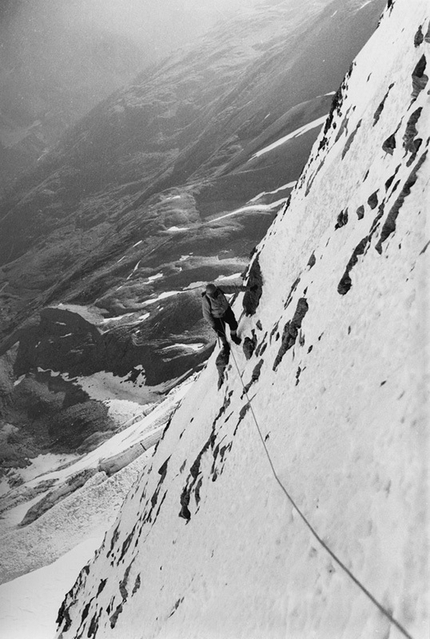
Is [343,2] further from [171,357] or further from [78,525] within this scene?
[78,525]

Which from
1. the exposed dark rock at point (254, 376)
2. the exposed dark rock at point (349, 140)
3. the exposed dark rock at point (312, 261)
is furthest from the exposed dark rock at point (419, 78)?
the exposed dark rock at point (254, 376)

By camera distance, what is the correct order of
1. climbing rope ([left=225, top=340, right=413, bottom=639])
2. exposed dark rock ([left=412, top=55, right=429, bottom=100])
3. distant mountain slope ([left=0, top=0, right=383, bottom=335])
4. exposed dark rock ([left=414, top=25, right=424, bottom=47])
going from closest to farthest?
1. climbing rope ([left=225, top=340, right=413, bottom=639])
2. exposed dark rock ([left=412, top=55, right=429, bottom=100])
3. exposed dark rock ([left=414, top=25, right=424, bottom=47])
4. distant mountain slope ([left=0, top=0, right=383, bottom=335])

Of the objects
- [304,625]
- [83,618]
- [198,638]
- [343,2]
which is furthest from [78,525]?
[343,2]

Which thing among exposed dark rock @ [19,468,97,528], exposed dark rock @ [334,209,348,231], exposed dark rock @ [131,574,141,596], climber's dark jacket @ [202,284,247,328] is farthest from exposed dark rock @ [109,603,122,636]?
exposed dark rock @ [19,468,97,528]

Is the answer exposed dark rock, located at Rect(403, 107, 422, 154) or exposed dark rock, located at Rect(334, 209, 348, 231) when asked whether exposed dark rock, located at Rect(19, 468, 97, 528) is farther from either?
exposed dark rock, located at Rect(403, 107, 422, 154)

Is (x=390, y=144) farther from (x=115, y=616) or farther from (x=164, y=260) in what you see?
(x=164, y=260)
